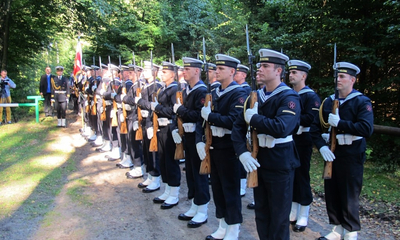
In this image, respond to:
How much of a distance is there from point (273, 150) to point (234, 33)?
8500 millimetres

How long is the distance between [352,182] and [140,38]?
14378 millimetres

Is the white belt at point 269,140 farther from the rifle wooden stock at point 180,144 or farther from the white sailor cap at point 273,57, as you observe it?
the rifle wooden stock at point 180,144

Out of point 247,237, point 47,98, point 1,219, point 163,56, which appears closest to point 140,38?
point 163,56

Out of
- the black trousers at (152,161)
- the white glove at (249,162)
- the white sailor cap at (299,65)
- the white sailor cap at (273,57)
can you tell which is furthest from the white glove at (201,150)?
the black trousers at (152,161)

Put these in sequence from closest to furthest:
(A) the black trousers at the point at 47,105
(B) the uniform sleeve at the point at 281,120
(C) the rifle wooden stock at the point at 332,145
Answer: (B) the uniform sleeve at the point at 281,120, (C) the rifle wooden stock at the point at 332,145, (A) the black trousers at the point at 47,105

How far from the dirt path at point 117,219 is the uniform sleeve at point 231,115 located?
1631 mm

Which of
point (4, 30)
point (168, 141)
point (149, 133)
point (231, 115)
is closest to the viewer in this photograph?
point (231, 115)

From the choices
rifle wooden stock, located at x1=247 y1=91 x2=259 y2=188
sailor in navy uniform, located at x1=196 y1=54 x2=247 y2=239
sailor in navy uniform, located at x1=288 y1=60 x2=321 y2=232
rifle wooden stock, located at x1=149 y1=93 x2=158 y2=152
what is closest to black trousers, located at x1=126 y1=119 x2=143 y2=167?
rifle wooden stock, located at x1=149 y1=93 x2=158 y2=152

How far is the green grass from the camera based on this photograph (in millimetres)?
5512

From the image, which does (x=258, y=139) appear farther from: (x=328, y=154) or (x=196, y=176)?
(x=196, y=176)

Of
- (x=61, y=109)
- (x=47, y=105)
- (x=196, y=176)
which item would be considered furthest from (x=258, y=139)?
(x=47, y=105)

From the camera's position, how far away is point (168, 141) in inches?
211

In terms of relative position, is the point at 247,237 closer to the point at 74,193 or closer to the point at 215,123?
the point at 215,123

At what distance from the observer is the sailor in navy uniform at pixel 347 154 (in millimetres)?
3732
